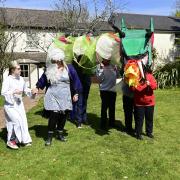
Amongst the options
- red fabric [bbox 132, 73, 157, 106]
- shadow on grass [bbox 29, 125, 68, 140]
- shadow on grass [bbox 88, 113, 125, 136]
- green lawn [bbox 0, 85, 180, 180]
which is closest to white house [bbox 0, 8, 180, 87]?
shadow on grass [bbox 88, 113, 125, 136]

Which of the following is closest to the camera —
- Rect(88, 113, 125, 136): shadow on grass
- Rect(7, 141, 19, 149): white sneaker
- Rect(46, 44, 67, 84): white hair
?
Rect(46, 44, 67, 84): white hair

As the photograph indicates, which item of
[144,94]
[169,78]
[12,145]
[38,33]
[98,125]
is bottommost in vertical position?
[169,78]

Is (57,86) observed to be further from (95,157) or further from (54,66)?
(95,157)

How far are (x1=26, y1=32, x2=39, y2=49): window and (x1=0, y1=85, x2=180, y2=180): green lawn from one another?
22216mm

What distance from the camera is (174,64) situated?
67.0ft

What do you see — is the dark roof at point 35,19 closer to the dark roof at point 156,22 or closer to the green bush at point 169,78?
the dark roof at point 156,22

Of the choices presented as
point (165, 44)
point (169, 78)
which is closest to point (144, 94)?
point (169, 78)

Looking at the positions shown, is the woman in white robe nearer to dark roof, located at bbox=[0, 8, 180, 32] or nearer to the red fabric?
the red fabric

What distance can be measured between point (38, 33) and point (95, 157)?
2575cm

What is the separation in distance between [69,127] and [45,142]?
1.54m

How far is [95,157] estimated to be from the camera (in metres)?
7.31

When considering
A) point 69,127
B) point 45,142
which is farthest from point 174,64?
point 45,142

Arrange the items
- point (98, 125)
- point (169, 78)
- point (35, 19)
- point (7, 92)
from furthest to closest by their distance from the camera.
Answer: point (35, 19), point (169, 78), point (98, 125), point (7, 92)

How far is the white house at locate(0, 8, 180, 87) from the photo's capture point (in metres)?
31.2
